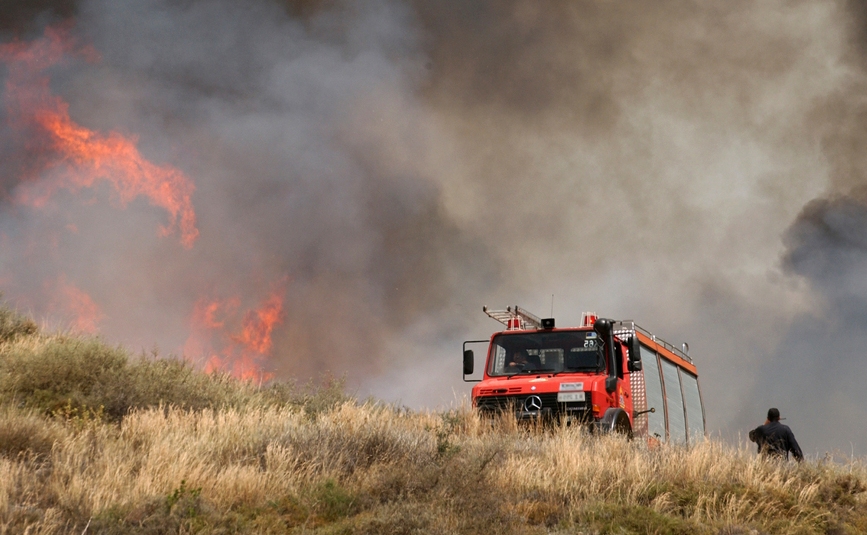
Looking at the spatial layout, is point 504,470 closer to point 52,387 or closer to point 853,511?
point 853,511

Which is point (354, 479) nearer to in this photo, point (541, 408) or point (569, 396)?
point (541, 408)

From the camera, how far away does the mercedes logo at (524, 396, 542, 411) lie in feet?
44.3

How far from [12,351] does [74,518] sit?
886cm

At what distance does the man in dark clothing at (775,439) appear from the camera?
13.1m

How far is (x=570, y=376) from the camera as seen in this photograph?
1373cm

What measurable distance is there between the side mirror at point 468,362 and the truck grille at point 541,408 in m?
0.76

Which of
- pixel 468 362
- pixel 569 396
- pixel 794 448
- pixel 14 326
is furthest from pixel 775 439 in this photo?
pixel 14 326

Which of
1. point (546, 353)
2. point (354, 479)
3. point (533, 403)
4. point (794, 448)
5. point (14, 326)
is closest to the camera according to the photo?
point (354, 479)

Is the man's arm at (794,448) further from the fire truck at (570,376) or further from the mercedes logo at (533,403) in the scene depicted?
the mercedes logo at (533,403)

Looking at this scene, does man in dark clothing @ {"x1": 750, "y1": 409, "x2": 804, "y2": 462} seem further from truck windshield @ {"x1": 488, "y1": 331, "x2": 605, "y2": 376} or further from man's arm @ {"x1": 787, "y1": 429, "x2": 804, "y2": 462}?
truck windshield @ {"x1": 488, "y1": 331, "x2": 605, "y2": 376}

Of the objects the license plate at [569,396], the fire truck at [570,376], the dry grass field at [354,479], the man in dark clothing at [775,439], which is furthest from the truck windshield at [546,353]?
the man in dark clothing at [775,439]

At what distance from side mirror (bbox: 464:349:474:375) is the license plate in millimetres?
1808

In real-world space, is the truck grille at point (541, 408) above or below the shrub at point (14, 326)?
below

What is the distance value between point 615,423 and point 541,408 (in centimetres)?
121
